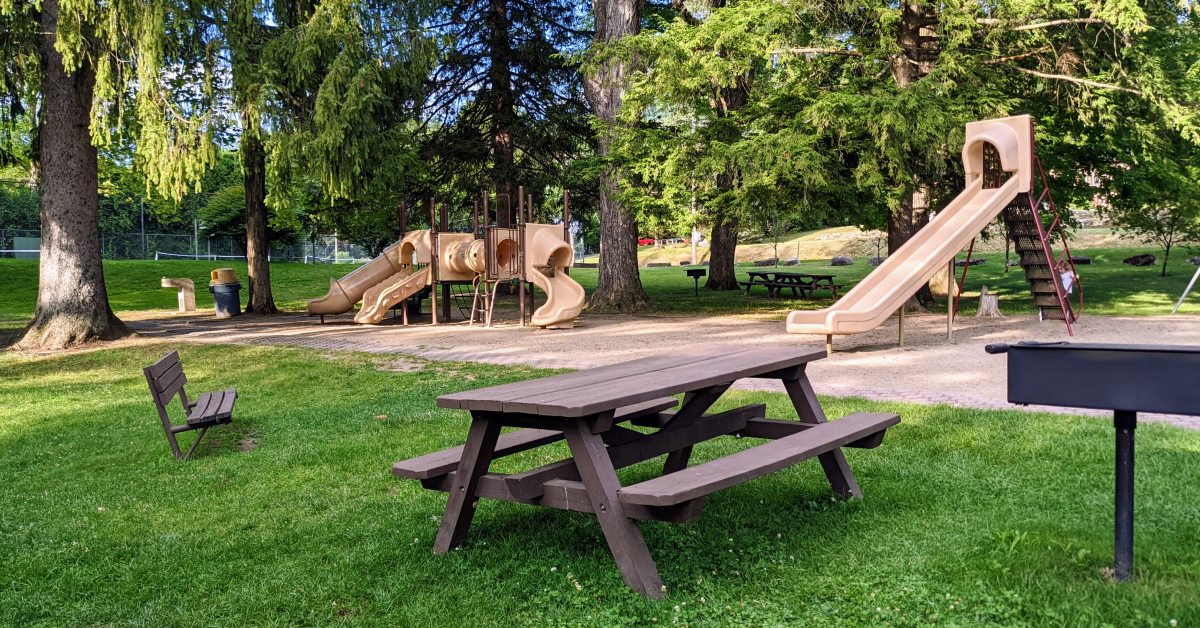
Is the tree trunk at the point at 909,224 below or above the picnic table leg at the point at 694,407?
above

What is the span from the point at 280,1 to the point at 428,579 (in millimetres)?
15333

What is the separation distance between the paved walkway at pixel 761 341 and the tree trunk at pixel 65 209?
5.50ft

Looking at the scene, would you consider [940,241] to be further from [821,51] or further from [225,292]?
[225,292]

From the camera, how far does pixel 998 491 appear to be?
16.4ft

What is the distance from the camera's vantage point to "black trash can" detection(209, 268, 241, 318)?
20016 millimetres

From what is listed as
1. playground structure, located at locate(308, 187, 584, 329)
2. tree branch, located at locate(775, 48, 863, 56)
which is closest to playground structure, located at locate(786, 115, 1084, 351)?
tree branch, located at locate(775, 48, 863, 56)

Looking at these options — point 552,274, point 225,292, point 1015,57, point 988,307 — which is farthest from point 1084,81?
point 225,292

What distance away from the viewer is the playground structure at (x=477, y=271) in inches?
656

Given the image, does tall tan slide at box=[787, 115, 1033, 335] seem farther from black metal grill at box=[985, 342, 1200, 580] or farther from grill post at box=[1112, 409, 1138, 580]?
black metal grill at box=[985, 342, 1200, 580]

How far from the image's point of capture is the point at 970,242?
12836mm

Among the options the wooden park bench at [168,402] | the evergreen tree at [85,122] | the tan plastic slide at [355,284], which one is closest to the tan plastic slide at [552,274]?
the tan plastic slide at [355,284]

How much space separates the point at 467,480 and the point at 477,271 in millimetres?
14084

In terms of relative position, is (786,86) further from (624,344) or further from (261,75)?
(261,75)

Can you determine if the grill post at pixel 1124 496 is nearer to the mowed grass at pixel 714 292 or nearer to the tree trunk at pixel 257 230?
the mowed grass at pixel 714 292
